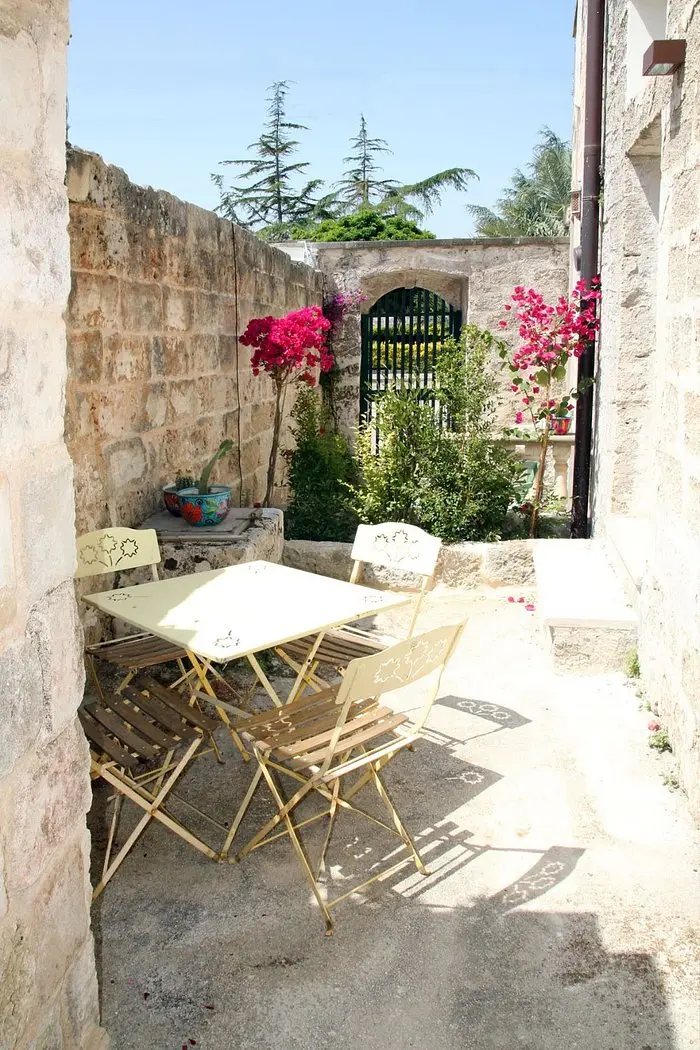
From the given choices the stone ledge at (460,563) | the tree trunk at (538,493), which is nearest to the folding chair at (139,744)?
the stone ledge at (460,563)

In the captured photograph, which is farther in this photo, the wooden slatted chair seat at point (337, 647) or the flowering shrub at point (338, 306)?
the flowering shrub at point (338, 306)

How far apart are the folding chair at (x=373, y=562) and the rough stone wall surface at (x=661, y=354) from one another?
948 millimetres

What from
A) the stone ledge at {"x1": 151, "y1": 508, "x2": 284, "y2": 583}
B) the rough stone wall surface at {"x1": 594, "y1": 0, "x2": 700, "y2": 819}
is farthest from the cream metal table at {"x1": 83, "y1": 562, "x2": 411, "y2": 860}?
the rough stone wall surface at {"x1": 594, "y1": 0, "x2": 700, "y2": 819}

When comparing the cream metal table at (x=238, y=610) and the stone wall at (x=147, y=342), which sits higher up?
the stone wall at (x=147, y=342)

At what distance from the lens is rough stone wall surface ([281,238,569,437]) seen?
9305 mm

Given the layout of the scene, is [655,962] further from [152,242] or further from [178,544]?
[152,242]

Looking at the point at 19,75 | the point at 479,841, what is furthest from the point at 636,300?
the point at 19,75

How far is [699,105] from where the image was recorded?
3.13 meters

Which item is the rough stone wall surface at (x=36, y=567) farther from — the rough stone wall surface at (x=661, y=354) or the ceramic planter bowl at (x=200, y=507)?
the ceramic planter bowl at (x=200, y=507)

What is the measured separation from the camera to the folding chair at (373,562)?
3.53 metres

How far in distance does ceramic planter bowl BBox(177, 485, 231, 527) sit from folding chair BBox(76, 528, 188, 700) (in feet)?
2.71

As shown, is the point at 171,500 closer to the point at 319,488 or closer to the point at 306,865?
the point at 319,488

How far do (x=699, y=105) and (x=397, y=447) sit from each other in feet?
11.0

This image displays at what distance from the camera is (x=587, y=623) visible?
14.4ft
